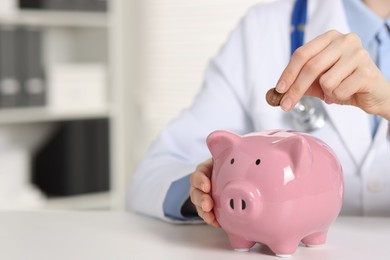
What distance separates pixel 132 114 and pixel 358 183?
190cm

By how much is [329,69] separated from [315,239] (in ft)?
0.55

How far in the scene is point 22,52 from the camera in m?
2.61

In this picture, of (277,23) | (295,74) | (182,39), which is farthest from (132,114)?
(295,74)

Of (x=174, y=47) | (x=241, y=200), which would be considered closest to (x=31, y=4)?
(x=174, y=47)

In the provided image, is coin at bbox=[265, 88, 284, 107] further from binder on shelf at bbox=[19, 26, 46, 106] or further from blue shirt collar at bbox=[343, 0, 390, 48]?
binder on shelf at bbox=[19, 26, 46, 106]

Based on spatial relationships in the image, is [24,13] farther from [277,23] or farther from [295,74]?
[295,74]

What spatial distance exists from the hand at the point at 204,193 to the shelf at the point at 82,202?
6.36 feet

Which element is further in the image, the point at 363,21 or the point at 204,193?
the point at 363,21

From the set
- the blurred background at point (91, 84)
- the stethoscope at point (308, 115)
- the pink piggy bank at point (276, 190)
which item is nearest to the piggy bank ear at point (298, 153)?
the pink piggy bank at point (276, 190)

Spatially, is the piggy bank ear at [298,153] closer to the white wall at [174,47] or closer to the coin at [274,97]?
the coin at [274,97]

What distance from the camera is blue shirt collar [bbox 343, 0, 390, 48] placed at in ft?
3.93

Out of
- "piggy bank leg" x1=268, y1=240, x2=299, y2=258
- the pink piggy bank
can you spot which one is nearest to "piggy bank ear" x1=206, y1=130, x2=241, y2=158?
the pink piggy bank

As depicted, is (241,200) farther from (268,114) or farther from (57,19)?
(57,19)

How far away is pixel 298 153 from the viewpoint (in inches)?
A: 27.6
